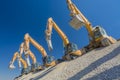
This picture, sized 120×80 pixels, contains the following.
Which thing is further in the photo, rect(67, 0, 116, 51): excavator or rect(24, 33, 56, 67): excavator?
rect(24, 33, 56, 67): excavator

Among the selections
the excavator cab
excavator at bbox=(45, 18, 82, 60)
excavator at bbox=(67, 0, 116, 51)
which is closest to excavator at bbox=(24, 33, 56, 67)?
excavator at bbox=(45, 18, 82, 60)

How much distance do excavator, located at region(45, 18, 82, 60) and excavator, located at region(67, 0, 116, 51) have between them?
2.33 meters

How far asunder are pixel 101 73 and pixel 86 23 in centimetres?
1966

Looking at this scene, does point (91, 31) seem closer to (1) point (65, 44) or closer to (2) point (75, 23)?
(2) point (75, 23)

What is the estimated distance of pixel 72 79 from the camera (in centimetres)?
2041

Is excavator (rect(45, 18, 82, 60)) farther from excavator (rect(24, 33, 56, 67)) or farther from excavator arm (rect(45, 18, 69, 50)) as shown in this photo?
excavator (rect(24, 33, 56, 67))

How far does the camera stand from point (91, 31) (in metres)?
36.8

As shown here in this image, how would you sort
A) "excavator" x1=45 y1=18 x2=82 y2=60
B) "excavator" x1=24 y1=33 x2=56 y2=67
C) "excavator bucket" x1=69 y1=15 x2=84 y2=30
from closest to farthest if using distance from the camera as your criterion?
"excavator bucket" x1=69 y1=15 x2=84 y2=30, "excavator" x1=45 y1=18 x2=82 y2=60, "excavator" x1=24 y1=33 x2=56 y2=67

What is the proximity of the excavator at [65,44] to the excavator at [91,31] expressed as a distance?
7.64ft

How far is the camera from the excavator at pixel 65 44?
35.2m

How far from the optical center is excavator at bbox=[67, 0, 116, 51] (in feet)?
103

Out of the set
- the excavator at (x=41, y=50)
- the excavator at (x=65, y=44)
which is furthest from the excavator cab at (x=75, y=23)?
the excavator at (x=41, y=50)

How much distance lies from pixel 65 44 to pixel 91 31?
8.43 meters

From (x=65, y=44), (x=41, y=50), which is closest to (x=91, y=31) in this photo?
(x=65, y=44)
